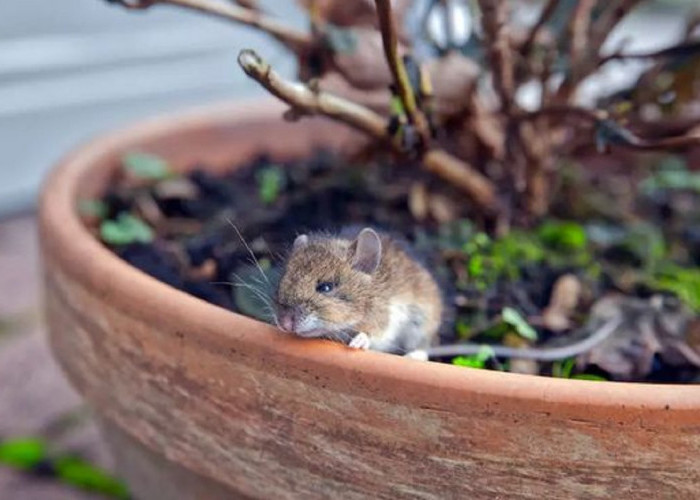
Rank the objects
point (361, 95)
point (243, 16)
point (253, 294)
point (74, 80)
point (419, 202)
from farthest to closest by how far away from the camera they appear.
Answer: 1. point (74, 80)
2. point (361, 95)
3. point (419, 202)
4. point (243, 16)
5. point (253, 294)

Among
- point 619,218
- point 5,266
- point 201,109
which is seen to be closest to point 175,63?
point 5,266

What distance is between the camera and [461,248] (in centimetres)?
138

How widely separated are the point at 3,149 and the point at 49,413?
1179 mm

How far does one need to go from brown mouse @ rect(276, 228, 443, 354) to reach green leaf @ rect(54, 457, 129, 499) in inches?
29.3

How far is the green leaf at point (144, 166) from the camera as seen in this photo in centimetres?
153

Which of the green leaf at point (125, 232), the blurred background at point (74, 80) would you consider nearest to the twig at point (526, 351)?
the green leaf at point (125, 232)

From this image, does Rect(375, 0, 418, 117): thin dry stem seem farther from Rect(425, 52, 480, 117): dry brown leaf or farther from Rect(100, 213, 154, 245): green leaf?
Rect(100, 213, 154, 245): green leaf

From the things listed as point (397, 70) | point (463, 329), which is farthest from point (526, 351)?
point (397, 70)

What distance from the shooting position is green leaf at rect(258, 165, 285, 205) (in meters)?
1.58

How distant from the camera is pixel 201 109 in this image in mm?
1809

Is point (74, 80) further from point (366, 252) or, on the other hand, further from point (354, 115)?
point (366, 252)

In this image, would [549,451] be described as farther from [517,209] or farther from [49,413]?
[49,413]

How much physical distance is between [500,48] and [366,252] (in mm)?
370

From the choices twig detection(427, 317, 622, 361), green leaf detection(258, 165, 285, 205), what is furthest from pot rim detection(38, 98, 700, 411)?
green leaf detection(258, 165, 285, 205)
